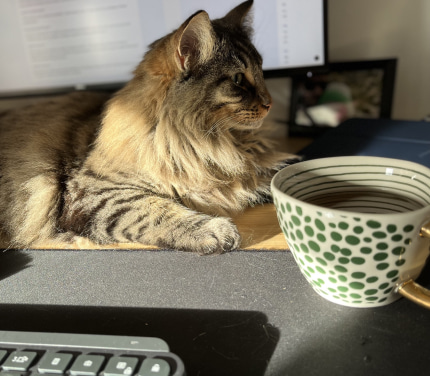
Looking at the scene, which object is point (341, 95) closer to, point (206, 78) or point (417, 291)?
point (206, 78)

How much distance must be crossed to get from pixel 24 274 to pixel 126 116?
→ 382 mm

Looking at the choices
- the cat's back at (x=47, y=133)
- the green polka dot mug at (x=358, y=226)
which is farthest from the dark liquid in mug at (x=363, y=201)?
the cat's back at (x=47, y=133)

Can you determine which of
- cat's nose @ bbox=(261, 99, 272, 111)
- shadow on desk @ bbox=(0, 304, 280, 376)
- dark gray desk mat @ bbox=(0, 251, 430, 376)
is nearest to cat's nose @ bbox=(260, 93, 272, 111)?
cat's nose @ bbox=(261, 99, 272, 111)

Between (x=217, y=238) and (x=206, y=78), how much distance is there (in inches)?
13.0

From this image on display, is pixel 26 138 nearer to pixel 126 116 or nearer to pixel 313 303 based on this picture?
pixel 126 116

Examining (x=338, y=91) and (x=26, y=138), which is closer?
(x=26, y=138)

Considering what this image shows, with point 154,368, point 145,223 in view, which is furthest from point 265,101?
point 154,368

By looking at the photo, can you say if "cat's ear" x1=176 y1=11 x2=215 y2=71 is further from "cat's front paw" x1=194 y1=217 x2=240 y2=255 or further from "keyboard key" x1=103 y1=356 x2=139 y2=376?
"keyboard key" x1=103 y1=356 x2=139 y2=376

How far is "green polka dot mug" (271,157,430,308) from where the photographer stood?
39 cm

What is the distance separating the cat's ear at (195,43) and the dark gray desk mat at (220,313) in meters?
0.38

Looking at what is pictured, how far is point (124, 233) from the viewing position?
72cm

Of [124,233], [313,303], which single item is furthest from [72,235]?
[313,303]

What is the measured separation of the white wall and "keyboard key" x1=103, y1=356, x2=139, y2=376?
120cm

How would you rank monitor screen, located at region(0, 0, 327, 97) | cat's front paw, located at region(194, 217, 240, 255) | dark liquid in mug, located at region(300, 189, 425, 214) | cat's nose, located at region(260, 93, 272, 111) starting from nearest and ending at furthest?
dark liquid in mug, located at region(300, 189, 425, 214) → cat's front paw, located at region(194, 217, 240, 255) → cat's nose, located at region(260, 93, 272, 111) → monitor screen, located at region(0, 0, 327, 97)
